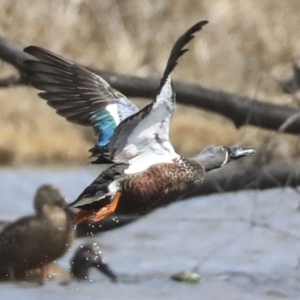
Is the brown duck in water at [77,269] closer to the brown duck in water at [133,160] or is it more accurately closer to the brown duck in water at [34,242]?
the brown duck in water at [34,242]

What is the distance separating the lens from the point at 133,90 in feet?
20.0

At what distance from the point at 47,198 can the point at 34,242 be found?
447 millimetres

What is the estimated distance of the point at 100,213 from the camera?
4.32 metres

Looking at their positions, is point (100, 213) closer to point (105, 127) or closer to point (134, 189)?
point (134, 189)

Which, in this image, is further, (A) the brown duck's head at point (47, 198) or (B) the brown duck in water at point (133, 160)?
(A) the brown duck's head at point (47, 198)

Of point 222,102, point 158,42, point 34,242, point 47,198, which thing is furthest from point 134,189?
point 158,42

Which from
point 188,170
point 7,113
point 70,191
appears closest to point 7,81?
point 188,170

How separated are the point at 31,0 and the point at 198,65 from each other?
5.97 ft

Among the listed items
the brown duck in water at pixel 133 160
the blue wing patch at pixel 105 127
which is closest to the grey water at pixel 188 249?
the blue wing patch at pixel 105 127

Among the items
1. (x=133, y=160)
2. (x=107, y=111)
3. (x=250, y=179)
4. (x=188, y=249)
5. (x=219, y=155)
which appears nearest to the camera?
(x=133, y=160)

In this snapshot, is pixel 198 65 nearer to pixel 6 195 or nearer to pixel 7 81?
pixel 6 195

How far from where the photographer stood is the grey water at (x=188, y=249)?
292 inches

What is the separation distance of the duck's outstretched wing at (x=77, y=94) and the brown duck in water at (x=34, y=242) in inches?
103

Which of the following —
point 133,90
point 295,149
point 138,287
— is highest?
point 133,90
